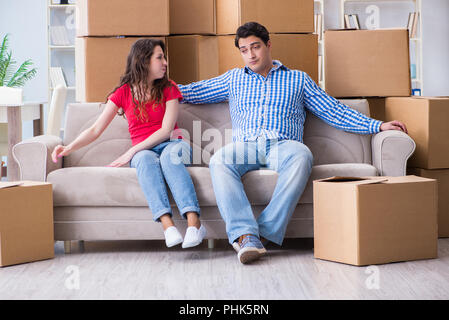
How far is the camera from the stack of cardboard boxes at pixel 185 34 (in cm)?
279

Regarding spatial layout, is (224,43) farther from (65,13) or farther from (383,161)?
(65,13)

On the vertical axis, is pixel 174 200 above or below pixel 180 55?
below

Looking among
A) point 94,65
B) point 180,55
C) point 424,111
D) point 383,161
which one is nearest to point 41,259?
point 94,65

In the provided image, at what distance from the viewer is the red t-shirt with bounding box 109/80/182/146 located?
2.61m

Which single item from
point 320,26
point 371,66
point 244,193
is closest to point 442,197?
point 371,66

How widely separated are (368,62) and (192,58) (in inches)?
35.0

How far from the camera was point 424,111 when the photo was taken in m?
2.64

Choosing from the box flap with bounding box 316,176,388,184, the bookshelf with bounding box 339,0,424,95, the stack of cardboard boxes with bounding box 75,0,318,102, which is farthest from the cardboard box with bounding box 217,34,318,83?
the bookshelf with bounding box 339,0,424,95

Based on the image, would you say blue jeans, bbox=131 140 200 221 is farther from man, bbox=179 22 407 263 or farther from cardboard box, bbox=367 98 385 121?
cardboard box, bbox=367 98 385 121

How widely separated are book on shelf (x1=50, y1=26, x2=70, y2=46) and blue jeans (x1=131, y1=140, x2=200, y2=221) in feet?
11.7

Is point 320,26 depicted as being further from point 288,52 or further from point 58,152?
point 58,152

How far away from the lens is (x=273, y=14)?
9.47 feet
